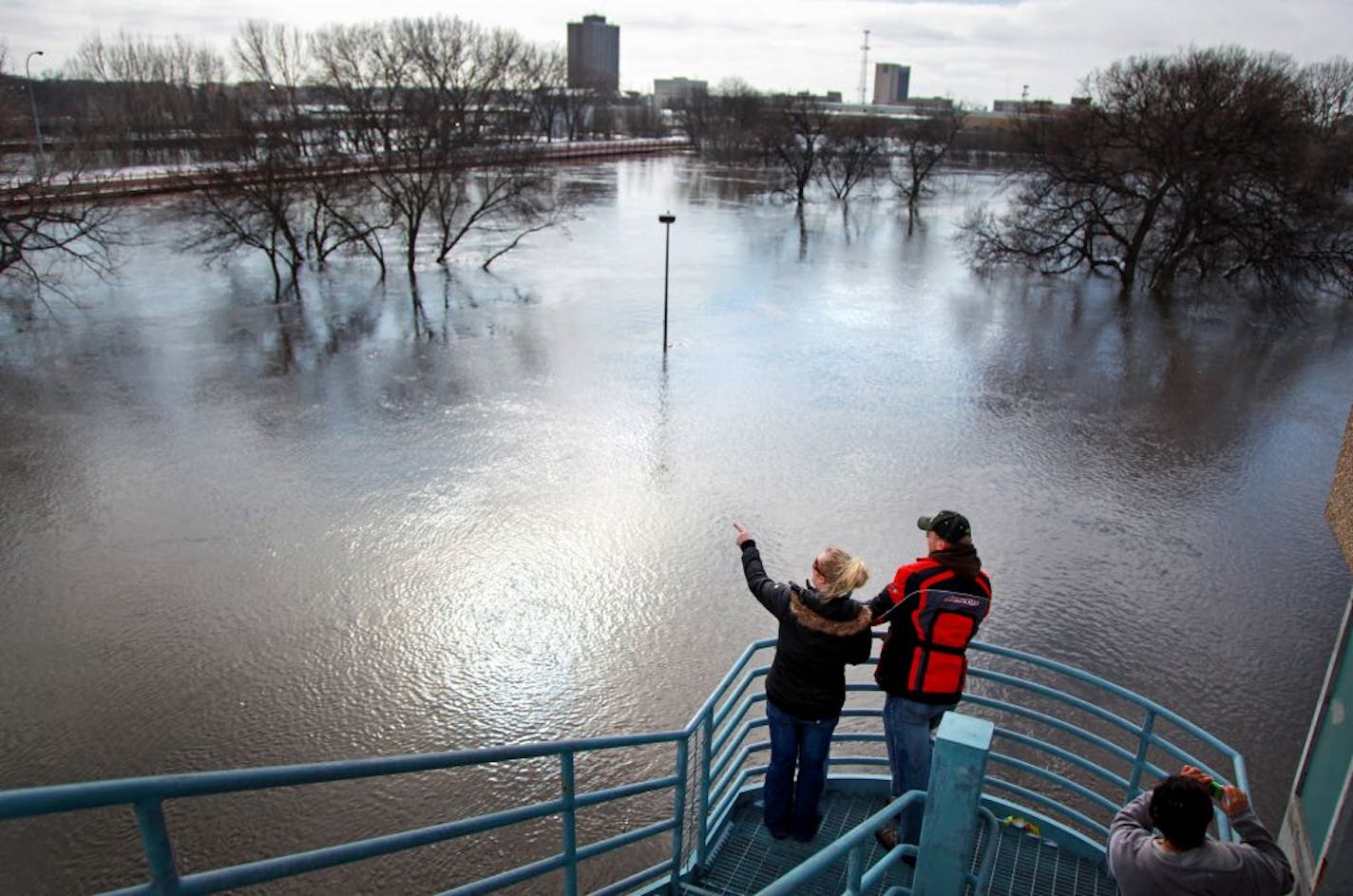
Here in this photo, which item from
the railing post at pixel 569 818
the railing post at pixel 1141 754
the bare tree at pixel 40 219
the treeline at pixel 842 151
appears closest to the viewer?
the railing post at pixel 569 818

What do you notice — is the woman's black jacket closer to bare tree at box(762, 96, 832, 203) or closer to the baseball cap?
the baseball cap

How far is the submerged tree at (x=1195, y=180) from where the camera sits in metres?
24.9

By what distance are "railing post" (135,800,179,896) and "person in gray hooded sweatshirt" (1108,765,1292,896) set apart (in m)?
2.68

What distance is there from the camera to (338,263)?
2966cm

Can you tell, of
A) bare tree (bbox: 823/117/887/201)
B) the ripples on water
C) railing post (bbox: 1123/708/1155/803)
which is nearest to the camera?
railing post (bbox: 1123/708/1155/803)

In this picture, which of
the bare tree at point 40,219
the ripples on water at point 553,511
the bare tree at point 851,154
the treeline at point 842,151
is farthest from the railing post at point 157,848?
the bare tree at point 851,154

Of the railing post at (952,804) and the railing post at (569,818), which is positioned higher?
the railing post at (952,804)

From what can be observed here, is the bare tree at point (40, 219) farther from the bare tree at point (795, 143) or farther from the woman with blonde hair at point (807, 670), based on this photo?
the bare tree at point (795, 143)

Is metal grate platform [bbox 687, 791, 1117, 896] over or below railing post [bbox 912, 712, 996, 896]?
below

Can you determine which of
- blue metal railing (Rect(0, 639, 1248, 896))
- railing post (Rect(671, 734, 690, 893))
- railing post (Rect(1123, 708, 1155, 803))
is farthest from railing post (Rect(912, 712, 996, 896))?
railing post (Rect(1123, 708, 1155, 803))

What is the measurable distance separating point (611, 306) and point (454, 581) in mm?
14899

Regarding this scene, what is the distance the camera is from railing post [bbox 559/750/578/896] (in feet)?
11.3

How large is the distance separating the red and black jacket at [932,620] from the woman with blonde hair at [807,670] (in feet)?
0.74

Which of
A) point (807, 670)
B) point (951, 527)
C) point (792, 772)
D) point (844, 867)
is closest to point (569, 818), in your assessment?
A: point (807, 670)
